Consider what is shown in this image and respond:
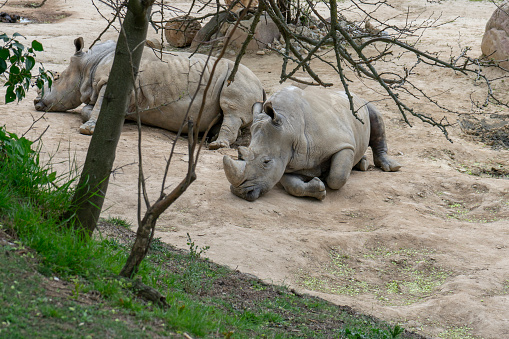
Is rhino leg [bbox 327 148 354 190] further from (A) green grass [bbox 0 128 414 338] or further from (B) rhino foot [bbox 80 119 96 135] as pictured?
(B) rhino foot [bbox 80 119 96 135]

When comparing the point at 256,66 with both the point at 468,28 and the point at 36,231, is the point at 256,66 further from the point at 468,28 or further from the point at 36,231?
the point at 36,231

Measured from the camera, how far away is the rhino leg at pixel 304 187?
6.91 m

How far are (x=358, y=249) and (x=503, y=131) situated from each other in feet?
18.9

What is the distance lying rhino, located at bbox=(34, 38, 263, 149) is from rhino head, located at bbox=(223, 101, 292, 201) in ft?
5.51

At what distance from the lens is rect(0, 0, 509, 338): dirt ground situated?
4.86 metres

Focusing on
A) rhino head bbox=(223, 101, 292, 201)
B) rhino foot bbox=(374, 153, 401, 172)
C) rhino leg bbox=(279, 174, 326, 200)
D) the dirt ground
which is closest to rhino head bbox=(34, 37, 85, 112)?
the dirt ground

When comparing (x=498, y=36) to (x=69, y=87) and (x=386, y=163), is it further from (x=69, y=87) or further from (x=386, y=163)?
(x=69, y=87)

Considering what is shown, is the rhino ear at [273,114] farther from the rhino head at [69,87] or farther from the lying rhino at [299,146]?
the rhino head at [69,87]

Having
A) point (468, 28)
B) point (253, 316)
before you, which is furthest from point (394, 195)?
point (468, 28)

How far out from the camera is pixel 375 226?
644 cm

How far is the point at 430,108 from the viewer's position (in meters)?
Result: 11.0

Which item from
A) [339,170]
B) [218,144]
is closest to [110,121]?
[339,170]

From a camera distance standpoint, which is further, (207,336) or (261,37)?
(261,37)

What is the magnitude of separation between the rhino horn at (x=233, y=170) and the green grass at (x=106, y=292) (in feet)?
5.88
